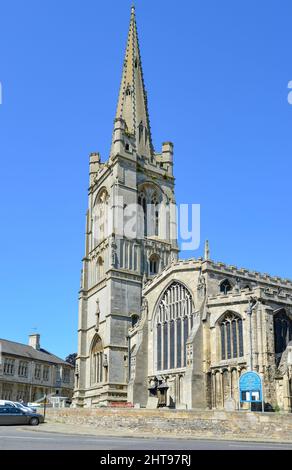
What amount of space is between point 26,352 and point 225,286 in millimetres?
40880

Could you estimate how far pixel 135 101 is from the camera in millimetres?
68062

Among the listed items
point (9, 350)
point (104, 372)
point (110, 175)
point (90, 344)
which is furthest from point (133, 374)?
point (9, 350)

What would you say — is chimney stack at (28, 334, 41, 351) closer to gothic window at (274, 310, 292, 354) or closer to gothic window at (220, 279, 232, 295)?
gothic window at (220, 279, 232, 295)

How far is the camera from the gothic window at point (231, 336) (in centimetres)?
4122

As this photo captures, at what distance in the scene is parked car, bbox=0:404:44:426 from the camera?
107ft

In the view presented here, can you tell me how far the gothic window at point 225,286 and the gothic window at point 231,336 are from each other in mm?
4140

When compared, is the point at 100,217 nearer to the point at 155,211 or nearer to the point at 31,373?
the point at 155,211

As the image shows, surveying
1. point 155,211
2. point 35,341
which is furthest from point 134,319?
point 35,341

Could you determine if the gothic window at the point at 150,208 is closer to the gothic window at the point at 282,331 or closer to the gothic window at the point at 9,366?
the gothic window at the point at 282,331

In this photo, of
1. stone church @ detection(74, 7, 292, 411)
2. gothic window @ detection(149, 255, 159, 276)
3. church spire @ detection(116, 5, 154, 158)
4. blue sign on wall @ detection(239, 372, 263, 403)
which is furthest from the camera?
church spire @ detection(116, 5, 154, 158)

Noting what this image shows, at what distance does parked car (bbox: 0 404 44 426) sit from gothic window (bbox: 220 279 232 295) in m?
19.3

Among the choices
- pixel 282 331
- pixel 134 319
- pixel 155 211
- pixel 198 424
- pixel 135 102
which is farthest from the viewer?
pixel 135 102

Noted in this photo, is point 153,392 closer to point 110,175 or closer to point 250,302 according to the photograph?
point 250,302

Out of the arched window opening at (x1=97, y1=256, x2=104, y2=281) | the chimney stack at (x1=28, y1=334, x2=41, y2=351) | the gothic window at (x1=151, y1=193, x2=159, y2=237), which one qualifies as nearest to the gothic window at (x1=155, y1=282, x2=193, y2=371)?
the arched window opening at (x1=97, y1=256, x2=104, y2=281)
